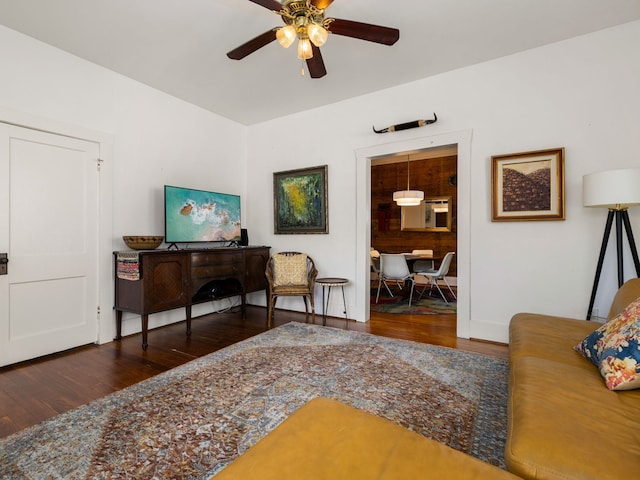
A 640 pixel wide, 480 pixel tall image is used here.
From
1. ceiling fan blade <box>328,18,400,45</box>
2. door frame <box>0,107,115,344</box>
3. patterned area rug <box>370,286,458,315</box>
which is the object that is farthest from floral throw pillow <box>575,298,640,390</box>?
door frame <box>0,107,115,344</box>

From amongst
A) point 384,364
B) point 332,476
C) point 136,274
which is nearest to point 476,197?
point 384,364

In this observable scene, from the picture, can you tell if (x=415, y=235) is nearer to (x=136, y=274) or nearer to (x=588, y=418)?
(x=136, y=274)

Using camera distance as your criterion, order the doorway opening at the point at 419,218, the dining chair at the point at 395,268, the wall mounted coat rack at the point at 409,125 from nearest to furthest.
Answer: the wall mounted coat rack at the point at 409,125
the dining chair at the point at 395,268
the doorway opening at the point at 419,218

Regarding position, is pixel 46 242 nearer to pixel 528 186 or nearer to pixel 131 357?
pixel 131 357

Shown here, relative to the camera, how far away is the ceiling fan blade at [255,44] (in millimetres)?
2244

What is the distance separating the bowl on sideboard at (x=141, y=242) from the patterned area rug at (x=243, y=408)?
1382mm

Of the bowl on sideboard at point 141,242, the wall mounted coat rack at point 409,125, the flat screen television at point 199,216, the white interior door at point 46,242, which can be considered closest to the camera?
the white interior door at point 46,242

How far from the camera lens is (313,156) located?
14.6 ft

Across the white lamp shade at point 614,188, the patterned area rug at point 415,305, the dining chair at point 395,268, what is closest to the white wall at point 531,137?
the white lamp shade at point 614,188

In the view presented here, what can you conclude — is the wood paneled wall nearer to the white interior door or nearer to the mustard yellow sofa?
the mustard yellow sofa

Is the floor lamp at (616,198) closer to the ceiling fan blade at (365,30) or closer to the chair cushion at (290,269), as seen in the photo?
the ceiling fan blade at (365,30)

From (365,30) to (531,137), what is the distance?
6.47 feet

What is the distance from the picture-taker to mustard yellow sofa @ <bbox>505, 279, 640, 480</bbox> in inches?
36.0

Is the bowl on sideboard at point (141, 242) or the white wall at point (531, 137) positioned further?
the bowl on sideboard at point (141, 242)
